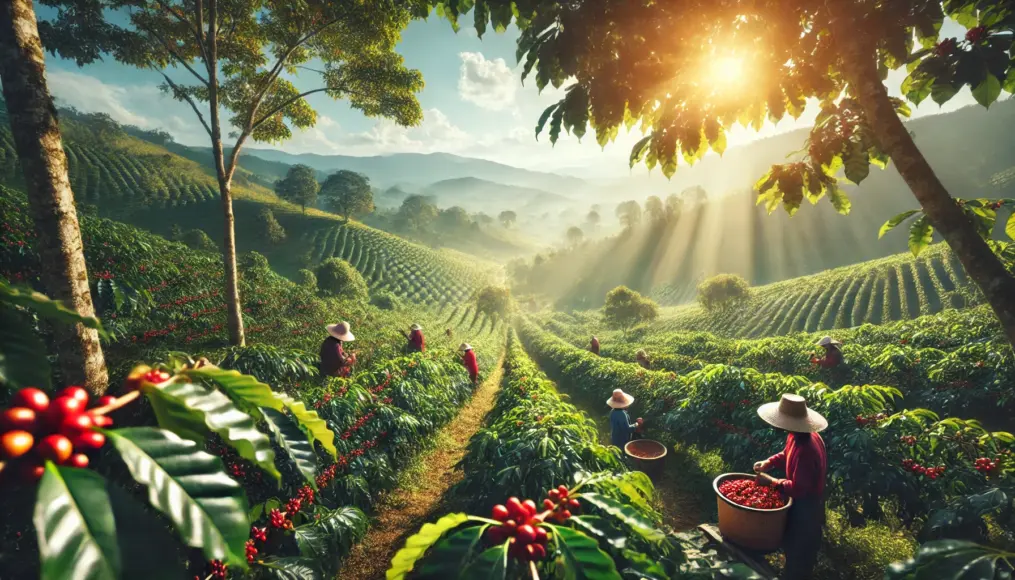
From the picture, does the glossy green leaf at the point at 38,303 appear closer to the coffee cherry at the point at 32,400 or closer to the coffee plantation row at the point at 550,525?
the coffee cherry at the point at 32,400

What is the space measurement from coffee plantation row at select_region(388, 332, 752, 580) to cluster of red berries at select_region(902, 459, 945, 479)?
2911 mm

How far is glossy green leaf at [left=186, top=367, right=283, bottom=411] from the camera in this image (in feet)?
3.80

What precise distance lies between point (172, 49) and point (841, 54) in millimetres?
11785

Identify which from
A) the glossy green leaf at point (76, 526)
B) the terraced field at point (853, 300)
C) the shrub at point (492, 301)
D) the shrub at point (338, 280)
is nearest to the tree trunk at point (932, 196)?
the glossy green leaf at point (76, 526)

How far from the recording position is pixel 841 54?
221cm

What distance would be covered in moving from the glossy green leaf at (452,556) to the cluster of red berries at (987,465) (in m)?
5.62

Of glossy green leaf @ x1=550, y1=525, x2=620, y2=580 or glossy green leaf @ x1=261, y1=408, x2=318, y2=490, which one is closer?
glossy green leaf @ x1=550, y1=525, x2=620, y2=580

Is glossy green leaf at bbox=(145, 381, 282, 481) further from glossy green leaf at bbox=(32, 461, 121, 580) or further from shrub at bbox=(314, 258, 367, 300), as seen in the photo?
shrub at bbox=(314, 258, 367, 300)

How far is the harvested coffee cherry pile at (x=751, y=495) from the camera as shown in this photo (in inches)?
151

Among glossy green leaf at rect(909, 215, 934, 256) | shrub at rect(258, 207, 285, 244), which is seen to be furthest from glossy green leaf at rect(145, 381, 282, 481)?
shrub at rect(258, 207, 285, 244)

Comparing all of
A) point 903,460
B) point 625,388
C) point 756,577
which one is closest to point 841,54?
point 756,577

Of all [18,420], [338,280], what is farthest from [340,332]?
[338,280]

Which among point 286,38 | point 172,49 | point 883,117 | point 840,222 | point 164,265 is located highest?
point 840,222

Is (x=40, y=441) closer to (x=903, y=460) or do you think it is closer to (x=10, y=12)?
(x=10, y=12)
